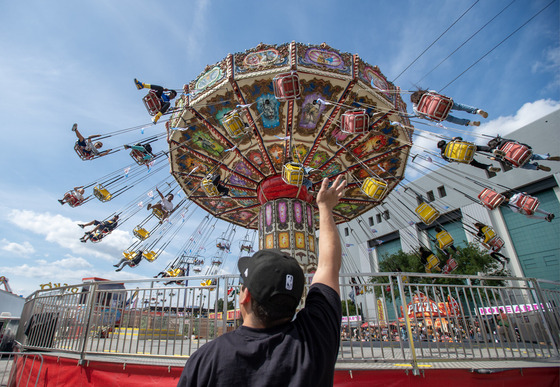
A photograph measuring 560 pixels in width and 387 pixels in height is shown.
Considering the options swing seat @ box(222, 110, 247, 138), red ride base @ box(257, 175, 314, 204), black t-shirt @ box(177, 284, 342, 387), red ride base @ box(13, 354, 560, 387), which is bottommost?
red ride base @ box(13, 354, 560, 387)

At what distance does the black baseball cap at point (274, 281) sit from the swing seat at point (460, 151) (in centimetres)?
855

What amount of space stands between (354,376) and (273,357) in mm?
3355

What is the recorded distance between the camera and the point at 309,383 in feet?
4.00

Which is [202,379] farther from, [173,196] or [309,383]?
[173,196]

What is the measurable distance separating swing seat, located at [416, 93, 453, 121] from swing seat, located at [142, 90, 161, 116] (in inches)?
296

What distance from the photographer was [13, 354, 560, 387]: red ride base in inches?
157

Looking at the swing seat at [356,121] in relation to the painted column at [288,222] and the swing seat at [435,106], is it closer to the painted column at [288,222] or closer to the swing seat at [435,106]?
the swing seat at [435,106]

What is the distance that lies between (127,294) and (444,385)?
201 inches

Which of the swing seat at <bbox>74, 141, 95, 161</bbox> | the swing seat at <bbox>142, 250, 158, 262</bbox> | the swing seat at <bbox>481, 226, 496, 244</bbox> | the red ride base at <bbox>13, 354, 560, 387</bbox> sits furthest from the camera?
the swing seat at <bbox>142, 250, 158, 262</bbox>

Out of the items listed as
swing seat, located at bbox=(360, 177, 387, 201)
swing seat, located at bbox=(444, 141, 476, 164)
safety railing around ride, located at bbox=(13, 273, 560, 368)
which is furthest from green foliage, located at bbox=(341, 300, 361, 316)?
swing seat, located at bbox=(444, 141, 476, 164)

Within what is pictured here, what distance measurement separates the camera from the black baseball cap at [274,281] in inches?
51.7

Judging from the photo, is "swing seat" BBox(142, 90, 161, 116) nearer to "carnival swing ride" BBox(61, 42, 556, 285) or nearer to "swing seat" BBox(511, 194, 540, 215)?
"carnival swing ride" BBox(61, 42, 556, 285)

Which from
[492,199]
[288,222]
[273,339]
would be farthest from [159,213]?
[492,199]

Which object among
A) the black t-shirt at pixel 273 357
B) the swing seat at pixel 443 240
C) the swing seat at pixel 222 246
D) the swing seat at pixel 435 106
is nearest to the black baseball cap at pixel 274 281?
the black t-shirt at pixel 273 357
